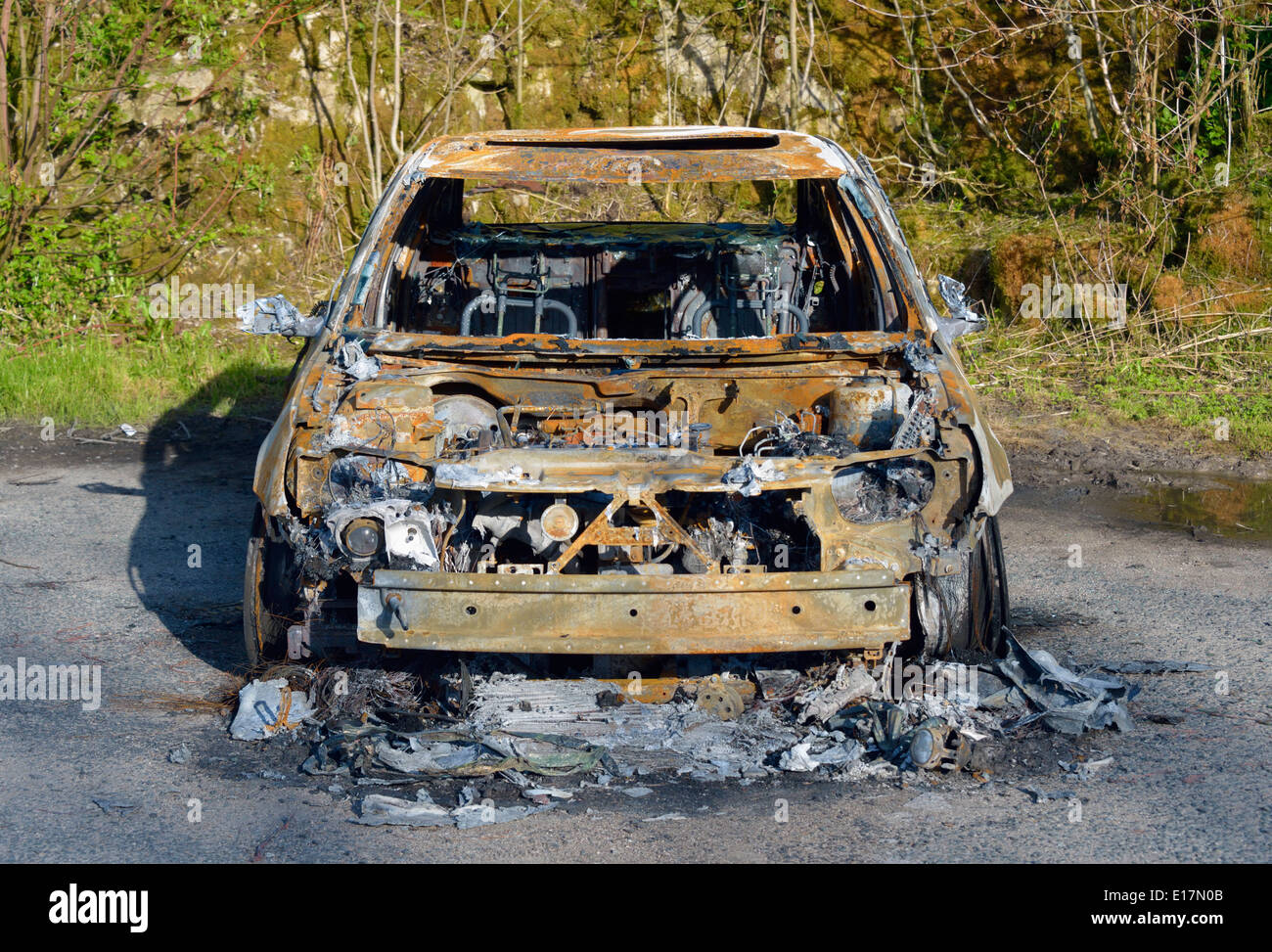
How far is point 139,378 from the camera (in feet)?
31.8

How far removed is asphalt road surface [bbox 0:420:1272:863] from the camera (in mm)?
3396

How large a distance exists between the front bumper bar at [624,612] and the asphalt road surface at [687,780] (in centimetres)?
40

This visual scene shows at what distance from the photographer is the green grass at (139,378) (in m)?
9.17

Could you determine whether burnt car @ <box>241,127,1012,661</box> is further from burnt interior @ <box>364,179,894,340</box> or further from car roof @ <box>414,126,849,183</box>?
burnt interior @ <box>364,179,894,340</box>

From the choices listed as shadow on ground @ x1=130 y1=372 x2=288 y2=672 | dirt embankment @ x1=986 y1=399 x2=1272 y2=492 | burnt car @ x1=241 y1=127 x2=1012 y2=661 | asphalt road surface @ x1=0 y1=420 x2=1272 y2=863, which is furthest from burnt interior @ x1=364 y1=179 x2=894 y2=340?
dirt embankment @ x1=986 y1=399 x2=1272 y2=492

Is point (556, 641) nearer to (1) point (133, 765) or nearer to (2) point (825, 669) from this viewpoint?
(2) point (825, 669)

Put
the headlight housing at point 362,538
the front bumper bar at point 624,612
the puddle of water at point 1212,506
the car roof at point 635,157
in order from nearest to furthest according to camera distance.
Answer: the front bumper bar at point 624,612 < the headlight housing at point 362,538 < the car roof at point 635,157 < the puddle of water at point 1212,506

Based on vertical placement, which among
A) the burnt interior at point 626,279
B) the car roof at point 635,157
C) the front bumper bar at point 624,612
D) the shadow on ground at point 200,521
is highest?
the car roof at point 635,157

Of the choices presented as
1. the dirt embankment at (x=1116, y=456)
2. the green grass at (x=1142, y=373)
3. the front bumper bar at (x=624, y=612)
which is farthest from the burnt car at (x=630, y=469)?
the green grass at (x=1142, y=373)

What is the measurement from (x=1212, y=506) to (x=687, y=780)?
430 centimetres

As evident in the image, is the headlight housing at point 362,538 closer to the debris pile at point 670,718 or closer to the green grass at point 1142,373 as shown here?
the debris pile at point 670,718

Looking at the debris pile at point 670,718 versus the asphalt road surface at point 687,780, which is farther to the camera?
the debris pile at point 670,718

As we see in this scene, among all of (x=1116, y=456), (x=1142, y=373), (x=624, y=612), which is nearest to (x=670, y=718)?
(x=624, y=612)

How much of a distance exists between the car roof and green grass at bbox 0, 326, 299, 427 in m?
4.31
